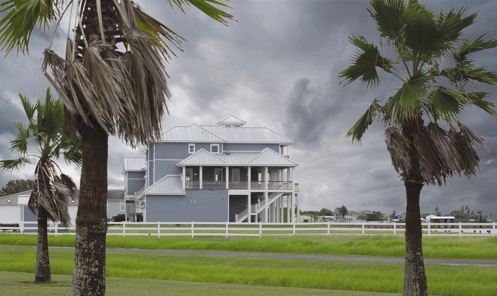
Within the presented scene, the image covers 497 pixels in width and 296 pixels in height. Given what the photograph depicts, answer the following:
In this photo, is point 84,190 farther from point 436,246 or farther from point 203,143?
point 203,143

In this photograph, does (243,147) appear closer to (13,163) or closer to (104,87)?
(13,163)

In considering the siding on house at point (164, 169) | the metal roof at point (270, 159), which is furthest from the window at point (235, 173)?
the siding on house at point (164, 169)

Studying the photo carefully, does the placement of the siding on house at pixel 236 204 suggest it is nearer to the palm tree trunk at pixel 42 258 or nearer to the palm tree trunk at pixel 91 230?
the palm tree trunk at pixel 42 258

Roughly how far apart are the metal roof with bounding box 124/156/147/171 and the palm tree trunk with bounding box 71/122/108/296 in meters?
68.5

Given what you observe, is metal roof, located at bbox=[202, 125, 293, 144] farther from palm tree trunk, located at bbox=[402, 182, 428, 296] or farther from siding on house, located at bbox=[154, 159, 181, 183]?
palm tree trunk, located at bbox=[402, 182, 428, 296]

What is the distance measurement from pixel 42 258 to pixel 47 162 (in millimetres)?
2849

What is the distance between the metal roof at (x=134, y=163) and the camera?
7824 cm

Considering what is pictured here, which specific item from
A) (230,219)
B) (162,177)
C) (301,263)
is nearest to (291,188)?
(230,219)

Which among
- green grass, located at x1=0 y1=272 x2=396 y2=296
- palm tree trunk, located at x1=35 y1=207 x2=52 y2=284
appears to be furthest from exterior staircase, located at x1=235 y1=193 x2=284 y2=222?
palm tree trunk, located at x1=35 y1=207 x2=52 y2=284

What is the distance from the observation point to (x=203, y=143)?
2667 inches

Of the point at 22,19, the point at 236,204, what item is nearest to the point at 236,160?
the point at 236,204

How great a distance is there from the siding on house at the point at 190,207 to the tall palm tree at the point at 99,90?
51416 millimetres

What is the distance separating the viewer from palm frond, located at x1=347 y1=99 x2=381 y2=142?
16.3m

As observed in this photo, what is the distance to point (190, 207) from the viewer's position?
62344 millimetres
